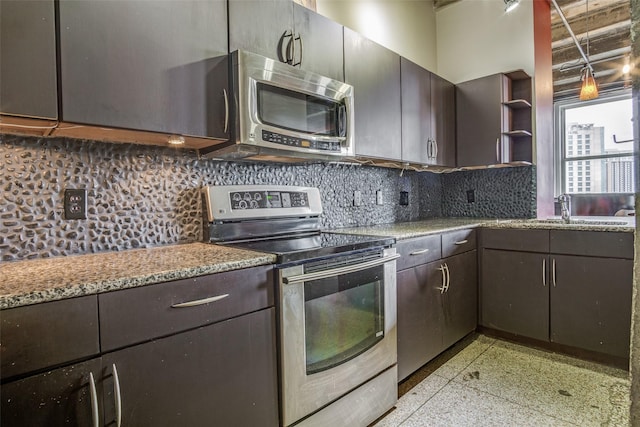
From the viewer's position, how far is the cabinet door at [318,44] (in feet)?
5.78

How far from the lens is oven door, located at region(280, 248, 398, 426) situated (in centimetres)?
135

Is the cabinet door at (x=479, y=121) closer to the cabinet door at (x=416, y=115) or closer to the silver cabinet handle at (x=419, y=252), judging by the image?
the cabinet door at (x=416, y=115)

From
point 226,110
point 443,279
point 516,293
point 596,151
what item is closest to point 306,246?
point 226,110

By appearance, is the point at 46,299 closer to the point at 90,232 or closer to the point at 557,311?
the point at 90,232

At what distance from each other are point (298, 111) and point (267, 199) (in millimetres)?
498

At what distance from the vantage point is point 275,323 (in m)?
1.33

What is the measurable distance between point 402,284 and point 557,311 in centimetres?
127

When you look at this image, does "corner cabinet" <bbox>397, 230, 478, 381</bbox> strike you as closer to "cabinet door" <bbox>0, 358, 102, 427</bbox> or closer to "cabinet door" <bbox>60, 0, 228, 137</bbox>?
"cabinet door" <bbox>60, 0, 228, 137</bbox>

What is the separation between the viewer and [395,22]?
2.95 m

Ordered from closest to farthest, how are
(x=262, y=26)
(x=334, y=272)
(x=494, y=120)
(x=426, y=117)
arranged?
(x=334, y=272) → (x=262, y=26) → (x=426, y=117) → (x=494, y=120)

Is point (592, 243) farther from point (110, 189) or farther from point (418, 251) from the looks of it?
point (110, 189)

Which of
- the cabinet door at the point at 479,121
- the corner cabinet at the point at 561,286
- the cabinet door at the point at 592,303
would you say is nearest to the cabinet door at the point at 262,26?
the cabinet door at the point at 479,121

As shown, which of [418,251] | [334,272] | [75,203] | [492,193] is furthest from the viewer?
[492,193]

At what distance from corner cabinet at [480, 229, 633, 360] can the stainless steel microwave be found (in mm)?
1531
